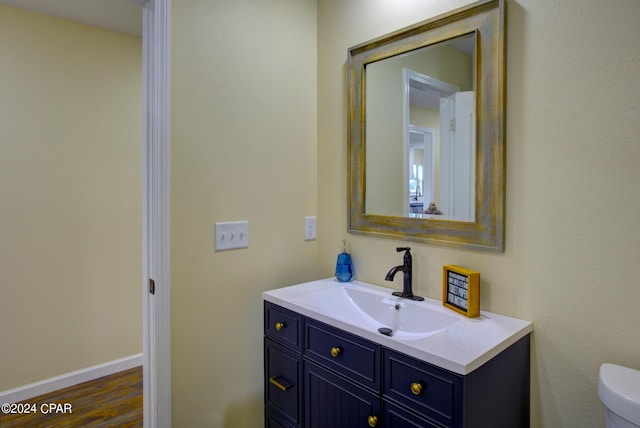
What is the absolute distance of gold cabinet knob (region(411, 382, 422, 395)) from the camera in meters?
1.01

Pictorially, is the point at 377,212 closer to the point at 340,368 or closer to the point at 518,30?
the point at 340,368

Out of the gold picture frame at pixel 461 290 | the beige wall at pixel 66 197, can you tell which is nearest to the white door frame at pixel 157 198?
the gold picture frame at pixel 461 290

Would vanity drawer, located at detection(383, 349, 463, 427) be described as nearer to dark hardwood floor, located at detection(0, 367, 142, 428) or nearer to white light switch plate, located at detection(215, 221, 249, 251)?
white light switch plate, located at detection(215, 221, 249, 251)

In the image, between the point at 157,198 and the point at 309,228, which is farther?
the point at 309,228

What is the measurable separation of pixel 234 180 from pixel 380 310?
86cm

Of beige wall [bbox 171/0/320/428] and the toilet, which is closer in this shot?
the toilet

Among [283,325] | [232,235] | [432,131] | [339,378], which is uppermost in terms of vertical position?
[432,131]

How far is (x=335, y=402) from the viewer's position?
128cm

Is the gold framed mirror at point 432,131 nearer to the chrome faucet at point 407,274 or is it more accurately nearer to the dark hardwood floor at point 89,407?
the chrome faucet at point 407,274

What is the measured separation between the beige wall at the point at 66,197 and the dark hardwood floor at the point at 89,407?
0.51ft

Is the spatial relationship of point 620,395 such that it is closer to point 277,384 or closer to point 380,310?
point 380,310

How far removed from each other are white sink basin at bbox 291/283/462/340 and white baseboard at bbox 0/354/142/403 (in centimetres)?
200

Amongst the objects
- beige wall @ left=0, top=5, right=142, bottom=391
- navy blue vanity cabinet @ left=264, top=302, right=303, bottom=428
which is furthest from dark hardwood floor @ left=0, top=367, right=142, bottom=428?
navy blue vanity cabinet @ left=264, top=302, right=303, bottom=428

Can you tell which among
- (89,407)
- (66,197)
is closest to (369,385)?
(89,407)
